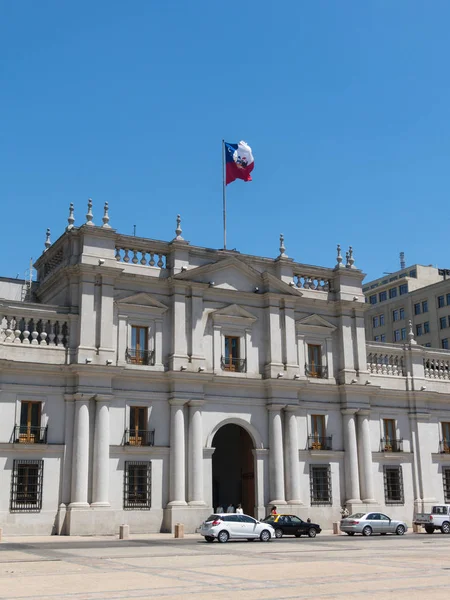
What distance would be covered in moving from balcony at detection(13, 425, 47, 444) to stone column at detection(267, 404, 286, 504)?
43.6ft

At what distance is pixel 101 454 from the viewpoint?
38.9m

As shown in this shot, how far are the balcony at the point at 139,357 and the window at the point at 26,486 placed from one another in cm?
725

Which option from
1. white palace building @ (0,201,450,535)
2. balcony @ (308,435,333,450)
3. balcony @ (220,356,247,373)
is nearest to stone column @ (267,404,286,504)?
white palace building @ (0,201,450,535)

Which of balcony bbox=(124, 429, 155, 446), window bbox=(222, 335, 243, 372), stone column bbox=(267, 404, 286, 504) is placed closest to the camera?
balcony bbox=(124, 429, 155, 446)

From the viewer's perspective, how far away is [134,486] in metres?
40.2

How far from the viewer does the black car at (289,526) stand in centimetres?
3772

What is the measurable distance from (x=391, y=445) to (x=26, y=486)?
23770 mm

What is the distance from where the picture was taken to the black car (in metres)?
37.7

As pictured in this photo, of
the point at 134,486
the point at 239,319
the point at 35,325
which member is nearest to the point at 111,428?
the point at 134,486

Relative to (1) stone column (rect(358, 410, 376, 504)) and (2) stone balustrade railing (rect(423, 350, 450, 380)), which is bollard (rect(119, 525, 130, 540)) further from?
(2) stone balustrade railing (rect(423, 350, 450, 380))

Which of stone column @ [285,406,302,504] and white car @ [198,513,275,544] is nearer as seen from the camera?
white car @ [198,513,275,544]

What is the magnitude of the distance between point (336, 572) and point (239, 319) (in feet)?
84.6

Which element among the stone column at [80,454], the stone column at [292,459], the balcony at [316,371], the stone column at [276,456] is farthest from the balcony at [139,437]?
the balcony at [316,371]

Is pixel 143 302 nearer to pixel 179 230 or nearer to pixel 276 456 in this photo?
pixel 179 230
